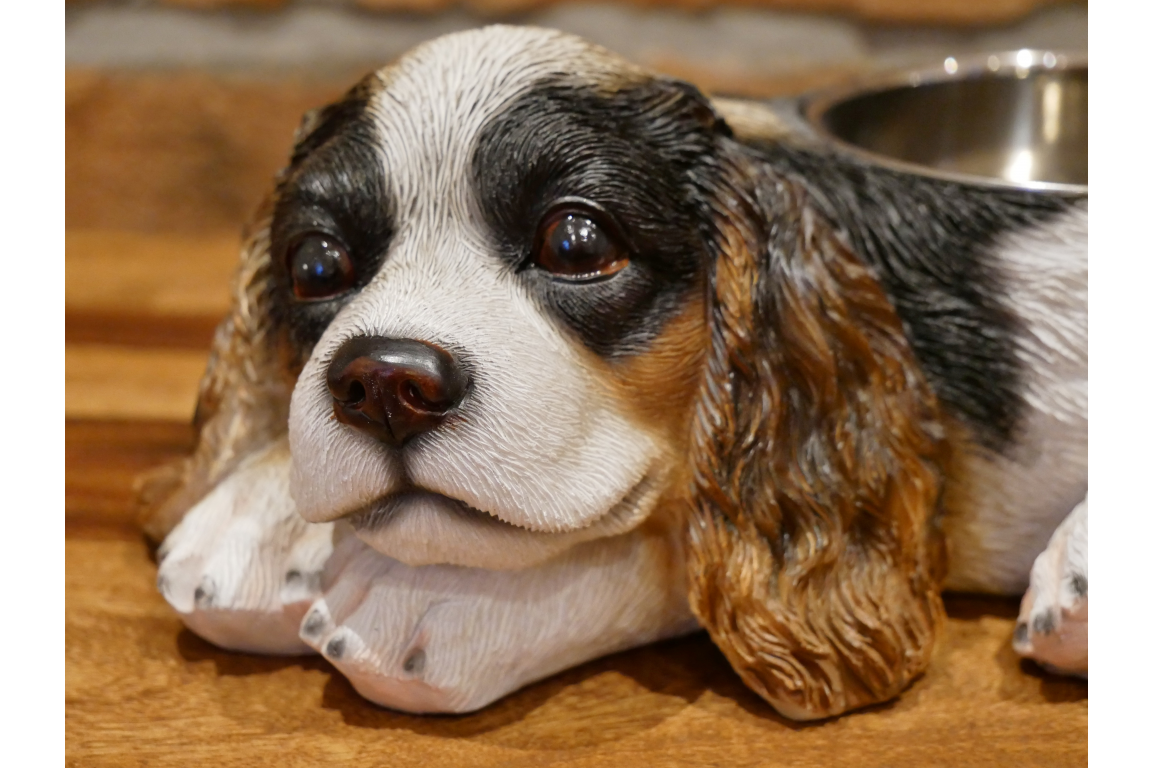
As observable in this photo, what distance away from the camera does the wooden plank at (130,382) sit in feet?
4.21

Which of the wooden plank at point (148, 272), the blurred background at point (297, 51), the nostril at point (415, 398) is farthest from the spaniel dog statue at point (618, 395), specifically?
the blurred background at point (297, 51)

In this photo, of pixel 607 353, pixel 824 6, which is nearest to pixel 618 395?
pixel 607 353

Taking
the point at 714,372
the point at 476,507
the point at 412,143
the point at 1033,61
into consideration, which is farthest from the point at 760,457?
the point at 1033,61

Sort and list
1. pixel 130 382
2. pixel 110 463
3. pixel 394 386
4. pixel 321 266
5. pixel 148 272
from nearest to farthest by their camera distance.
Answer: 1. pixel 394 386
2. pixel 321 266
3. pixel 110 463
4. pixel 130 382
5. pixel 148 272

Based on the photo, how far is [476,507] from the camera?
0.73m

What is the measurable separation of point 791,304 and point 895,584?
0.21 m

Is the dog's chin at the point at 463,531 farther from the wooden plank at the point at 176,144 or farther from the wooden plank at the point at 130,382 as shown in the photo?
the wooden plank at the point at 176,144

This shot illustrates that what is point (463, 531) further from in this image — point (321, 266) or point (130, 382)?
point (130, 382)

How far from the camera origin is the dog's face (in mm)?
714

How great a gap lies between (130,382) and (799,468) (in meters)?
0.84

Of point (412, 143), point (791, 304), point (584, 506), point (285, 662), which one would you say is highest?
point (412, 143)

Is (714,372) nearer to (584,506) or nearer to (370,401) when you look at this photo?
(584,506)

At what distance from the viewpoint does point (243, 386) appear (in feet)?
3.00

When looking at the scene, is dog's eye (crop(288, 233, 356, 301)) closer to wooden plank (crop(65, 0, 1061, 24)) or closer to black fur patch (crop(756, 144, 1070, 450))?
black fur patch (crop(756, 144, 1070, 450))
